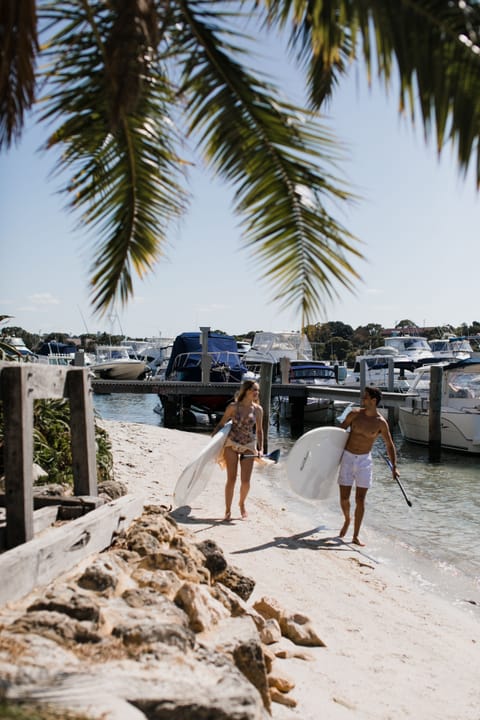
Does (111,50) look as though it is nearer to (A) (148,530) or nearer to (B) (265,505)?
(A) (148,530)

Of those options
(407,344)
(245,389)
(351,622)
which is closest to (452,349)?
(407,344)

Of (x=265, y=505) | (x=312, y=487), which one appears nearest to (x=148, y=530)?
(x=312, y=487)

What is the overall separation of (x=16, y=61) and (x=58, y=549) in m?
2.41

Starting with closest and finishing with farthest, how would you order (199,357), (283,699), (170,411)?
(283,699) → (199,357) → (170,411)

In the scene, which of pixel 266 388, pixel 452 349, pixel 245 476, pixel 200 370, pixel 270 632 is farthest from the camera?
pixel 452 349

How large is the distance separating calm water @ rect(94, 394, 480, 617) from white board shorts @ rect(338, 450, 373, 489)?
31.6 inches

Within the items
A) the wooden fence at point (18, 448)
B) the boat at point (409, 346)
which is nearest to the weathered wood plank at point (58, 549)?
the wooden fence at point (18, 448)

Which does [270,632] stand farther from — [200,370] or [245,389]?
[200,370]

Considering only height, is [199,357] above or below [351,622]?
above

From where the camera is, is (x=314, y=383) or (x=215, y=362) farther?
(x=314, y=383)

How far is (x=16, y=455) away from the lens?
3.77 metres

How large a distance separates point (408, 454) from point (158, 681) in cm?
1739

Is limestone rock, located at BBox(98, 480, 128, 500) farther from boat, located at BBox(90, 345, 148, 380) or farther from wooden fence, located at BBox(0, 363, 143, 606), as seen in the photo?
boat, located at BBox(90, 345, 148, 380)

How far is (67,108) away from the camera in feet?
11.6
